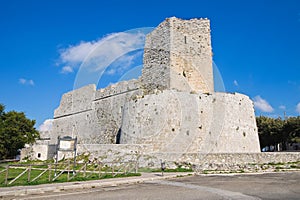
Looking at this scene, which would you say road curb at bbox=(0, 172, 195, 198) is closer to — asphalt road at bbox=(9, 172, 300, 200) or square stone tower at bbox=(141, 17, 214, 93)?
asphalt road at bbox=(9, 172, 300, 200)

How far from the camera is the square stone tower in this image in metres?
20.7

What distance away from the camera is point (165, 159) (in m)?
15.1

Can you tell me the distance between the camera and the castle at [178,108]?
17312mm

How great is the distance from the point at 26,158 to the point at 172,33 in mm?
17531

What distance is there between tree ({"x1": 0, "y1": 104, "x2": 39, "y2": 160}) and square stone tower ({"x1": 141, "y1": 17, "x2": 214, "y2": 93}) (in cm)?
1439

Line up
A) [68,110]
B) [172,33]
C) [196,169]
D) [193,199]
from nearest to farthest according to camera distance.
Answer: [193,199], [196,169], [172,33], [68,110]

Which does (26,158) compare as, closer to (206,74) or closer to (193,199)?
(206,74)

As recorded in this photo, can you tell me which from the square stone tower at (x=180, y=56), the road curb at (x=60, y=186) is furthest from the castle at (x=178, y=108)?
the road curb at (x=60, y=186)

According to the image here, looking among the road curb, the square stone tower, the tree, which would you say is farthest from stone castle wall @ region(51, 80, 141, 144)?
the road curb

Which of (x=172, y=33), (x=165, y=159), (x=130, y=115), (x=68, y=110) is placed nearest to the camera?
(x=165, y=159)

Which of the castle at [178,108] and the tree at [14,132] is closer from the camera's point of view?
the castle at [178,108]

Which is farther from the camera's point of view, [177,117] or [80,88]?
[80,88]


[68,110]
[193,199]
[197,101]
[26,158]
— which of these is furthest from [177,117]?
[68,110]

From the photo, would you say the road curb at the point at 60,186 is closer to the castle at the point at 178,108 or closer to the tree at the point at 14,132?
the castle at the point at 178,108
